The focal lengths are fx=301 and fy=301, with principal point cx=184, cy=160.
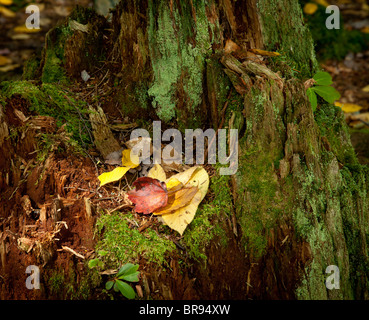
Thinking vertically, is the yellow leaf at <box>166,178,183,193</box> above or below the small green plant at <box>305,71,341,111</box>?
below

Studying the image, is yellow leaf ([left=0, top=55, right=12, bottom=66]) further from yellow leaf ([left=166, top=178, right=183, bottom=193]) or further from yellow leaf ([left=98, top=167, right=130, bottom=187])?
yellow leaf ([left=166, top=178, right=183, bottom=193])

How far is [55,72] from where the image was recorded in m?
2.39

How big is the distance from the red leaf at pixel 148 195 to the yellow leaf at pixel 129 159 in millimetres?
178

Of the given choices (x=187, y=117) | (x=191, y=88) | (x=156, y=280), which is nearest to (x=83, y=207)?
(x=156, y=280)

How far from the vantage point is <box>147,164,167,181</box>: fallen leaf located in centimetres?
194

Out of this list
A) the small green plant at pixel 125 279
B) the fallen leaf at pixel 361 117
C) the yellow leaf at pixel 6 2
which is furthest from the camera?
the yellow leaf at pixel 6 2

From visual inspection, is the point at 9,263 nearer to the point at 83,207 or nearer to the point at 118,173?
the point at 83,207

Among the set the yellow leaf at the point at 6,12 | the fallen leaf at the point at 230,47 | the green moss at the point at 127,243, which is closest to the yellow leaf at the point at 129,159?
the green moss at the point at 127,243

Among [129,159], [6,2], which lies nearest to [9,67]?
[6,2]

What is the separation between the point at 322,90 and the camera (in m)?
2.29

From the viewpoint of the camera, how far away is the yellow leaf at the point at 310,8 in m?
4.61

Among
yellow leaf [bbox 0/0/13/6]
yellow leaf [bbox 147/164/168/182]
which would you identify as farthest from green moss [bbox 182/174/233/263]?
yellow leaf [bbox 0/0/13/6]

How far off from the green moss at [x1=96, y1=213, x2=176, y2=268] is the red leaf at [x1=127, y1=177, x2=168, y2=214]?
5.2 inches

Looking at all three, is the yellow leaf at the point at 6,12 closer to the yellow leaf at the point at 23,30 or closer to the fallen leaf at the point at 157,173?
the yellow leaf at the point at 23,30
